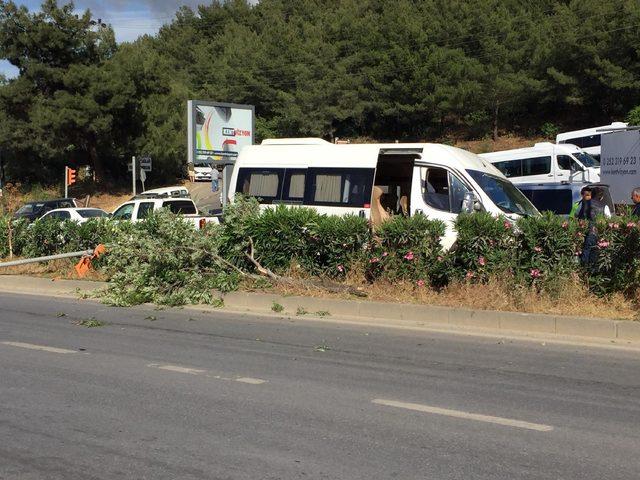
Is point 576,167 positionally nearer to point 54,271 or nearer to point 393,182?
point 393,182

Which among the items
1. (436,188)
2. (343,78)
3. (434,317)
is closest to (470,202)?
(436,188)

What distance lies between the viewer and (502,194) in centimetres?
1445

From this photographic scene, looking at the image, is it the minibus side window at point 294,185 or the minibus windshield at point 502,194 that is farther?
the minibus side window at point 294,185

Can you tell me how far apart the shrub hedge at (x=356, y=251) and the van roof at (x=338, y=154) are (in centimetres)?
265

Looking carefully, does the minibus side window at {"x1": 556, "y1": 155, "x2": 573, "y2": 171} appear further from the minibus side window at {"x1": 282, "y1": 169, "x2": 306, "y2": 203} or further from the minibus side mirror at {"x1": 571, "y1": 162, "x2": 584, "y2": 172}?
the minibus side window at {"x1": 282, "y1": 169, "x2": 306, "y2": 203}

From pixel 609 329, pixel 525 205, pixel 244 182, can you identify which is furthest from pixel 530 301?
pixel 244 182

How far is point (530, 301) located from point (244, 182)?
8462mm

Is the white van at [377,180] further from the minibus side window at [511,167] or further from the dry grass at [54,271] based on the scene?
the minibus side window at [511,167]

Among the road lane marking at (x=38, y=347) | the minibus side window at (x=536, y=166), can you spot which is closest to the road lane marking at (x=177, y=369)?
the road lane marking at (x=38, y=347)

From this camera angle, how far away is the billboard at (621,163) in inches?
736

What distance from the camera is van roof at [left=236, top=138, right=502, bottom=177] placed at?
580 inches

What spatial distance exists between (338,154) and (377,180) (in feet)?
5.57

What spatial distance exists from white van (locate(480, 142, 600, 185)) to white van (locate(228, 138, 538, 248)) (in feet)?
37.6

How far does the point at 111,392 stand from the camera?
22.9ft
